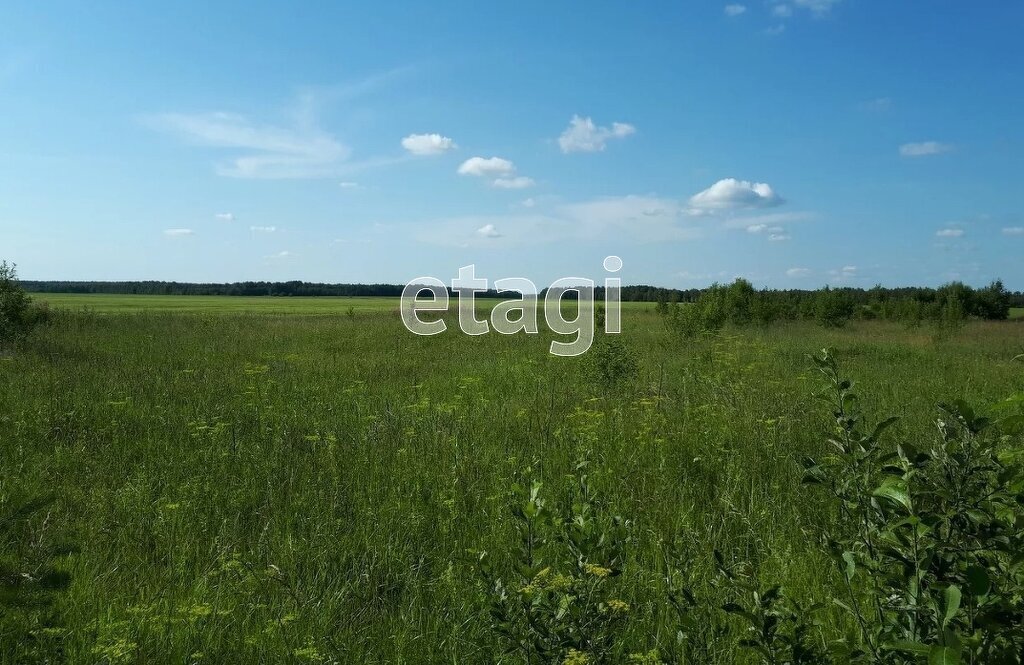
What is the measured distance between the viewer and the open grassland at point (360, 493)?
2621 millimetres

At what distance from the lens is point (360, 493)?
410 cm

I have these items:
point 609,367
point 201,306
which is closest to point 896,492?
point 609,367

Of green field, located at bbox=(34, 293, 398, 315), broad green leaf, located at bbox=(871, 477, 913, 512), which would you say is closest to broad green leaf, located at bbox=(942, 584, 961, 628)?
broad green leaf, located at bbox=(871, 477, 913, 512)

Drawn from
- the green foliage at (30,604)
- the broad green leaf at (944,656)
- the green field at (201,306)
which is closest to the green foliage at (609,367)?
the green foliage at (30,604)

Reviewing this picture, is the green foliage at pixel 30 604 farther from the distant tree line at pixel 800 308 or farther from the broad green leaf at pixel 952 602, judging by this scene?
the distant tree line at pixel 800 308

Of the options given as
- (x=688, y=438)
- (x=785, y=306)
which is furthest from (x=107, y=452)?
(x=785, y=306)

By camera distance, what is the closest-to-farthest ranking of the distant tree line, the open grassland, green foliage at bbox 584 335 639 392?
the open grassland
green foliage at bbox 584 335 639 392
the distant tree line

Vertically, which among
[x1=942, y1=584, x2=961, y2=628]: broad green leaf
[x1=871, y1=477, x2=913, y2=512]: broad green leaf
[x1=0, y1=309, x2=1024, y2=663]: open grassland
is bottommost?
[x1=0, y1=309, x2=1024, y2=663]: open grassland

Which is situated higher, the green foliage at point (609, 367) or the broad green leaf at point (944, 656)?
the broad green leaf at point (944, 656)

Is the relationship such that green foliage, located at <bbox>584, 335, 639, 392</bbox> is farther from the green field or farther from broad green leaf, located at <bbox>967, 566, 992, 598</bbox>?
the green field

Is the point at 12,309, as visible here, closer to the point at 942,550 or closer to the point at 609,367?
the point at 609,367

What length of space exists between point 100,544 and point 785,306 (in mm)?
29794

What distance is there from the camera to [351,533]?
3586mm

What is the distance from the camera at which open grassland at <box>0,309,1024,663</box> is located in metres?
2.62
